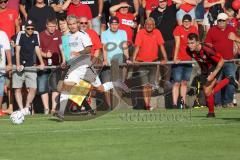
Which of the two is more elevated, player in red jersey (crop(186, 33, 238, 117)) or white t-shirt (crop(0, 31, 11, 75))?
white t-shirt (crop(0, 31, 11, 75))

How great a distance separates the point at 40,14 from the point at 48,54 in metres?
1.07

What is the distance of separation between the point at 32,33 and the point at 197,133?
687 cm

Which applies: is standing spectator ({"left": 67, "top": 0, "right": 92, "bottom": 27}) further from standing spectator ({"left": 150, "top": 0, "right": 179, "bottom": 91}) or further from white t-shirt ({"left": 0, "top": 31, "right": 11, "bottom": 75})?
white t-shirt ({"left": 0, "top": 31, "right": 11, "bottom": 75})

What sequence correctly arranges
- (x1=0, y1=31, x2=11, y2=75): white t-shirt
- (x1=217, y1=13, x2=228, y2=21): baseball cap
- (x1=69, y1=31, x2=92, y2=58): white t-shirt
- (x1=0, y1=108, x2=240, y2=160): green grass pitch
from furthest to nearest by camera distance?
(x1=217, y1=13, x2=228, y2=21): baseball cap
(x1=0, y1=31, x2=11, y2=75): white t-shirt
(x1=69, y1=31, x2=92, y2=58): white t-shirt
(x1=0, y1=108, x2=240, y2=160): green grass pitch

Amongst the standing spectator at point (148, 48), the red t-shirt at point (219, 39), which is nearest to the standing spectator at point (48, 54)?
the standing spectator at point (148, 48)

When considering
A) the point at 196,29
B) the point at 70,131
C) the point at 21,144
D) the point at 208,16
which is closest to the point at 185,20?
the point at 196,29

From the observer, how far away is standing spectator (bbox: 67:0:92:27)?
72.4 feet

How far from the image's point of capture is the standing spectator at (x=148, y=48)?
21.9 meters

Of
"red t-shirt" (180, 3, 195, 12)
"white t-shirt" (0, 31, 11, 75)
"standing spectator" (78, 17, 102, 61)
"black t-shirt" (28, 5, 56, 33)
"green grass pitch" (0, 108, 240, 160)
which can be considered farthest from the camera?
"red t-shirt" (180, 3, 195, 12)

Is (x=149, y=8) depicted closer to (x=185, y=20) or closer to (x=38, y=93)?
(x=185, y=20)

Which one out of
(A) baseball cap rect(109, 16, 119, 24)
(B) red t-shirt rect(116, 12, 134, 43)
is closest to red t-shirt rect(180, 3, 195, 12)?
(B) red t-shirt rect(116, 12, 134, 43)

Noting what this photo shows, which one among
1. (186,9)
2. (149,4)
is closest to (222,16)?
(186,9)

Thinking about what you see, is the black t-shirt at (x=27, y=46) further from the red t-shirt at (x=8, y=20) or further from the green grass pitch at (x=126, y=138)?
the green grass pitch at (x=126, y=138)

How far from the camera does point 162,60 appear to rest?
2227 centimetres
